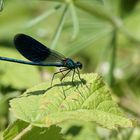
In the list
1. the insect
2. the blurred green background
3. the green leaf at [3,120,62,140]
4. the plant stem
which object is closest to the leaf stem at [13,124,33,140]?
the green leaf at [3,120,62,140]

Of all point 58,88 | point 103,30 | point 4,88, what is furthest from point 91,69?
point 58,88

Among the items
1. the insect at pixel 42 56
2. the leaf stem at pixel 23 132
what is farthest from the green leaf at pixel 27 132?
the insect at pixel 42 56

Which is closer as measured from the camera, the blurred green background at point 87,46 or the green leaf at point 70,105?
the green leaf at point 70,105

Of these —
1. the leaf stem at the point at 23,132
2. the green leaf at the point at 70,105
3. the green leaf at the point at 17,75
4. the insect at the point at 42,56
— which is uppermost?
the green leaf at the point at 17,75

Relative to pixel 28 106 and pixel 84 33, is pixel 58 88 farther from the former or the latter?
pixel 84 33

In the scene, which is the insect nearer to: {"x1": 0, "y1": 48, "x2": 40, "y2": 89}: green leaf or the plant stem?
{"x1": 0, "y1": 48, "x2": 40, "y2": 89}: green leaf

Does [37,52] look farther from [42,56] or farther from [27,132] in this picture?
[27,132]

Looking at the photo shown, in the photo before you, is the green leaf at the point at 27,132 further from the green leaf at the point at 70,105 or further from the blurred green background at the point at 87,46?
the blurred green background at the point at 87,46

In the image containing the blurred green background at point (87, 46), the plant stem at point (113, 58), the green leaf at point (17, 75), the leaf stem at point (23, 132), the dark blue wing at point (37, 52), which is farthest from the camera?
the plant stem at point (113, 58)
